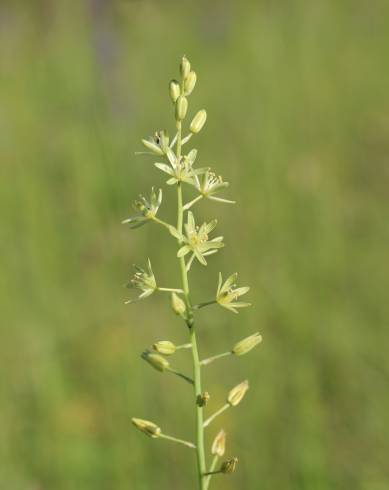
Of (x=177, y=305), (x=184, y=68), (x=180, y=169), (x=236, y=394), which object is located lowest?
Result: (x=236, y=394)

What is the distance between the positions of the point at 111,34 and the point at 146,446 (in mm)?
5261

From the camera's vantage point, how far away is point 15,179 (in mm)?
7020

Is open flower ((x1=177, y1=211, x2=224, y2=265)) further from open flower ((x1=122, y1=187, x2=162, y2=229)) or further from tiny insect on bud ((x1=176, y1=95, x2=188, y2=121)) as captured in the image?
tiny insect on bud ((x1=176, y1=95, x2=188, y2=121))

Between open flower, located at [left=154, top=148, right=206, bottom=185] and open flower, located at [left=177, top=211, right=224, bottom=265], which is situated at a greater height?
open flower, located at [left=154, top=148, right=206, bottom=185]

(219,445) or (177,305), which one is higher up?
(177,305)

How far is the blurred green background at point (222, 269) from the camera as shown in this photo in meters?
4.45

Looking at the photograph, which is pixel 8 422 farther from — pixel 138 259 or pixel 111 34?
pixel 111 34

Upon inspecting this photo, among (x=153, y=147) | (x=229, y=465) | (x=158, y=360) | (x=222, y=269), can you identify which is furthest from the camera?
(x=222, y=269)

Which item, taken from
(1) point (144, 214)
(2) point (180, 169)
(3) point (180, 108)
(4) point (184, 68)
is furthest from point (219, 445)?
(4) point (184, 68)

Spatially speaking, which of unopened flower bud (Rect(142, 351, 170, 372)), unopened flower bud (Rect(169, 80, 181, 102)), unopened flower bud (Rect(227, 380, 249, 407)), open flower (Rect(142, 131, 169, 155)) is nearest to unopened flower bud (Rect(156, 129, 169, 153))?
open flower (Rect(142, 131, 169, 155))

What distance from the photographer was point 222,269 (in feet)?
20.2

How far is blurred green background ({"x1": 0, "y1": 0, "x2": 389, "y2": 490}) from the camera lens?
445 cm

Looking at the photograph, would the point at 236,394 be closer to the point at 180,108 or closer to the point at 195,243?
the point at 195,243

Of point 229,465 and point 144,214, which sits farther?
point 144,214
